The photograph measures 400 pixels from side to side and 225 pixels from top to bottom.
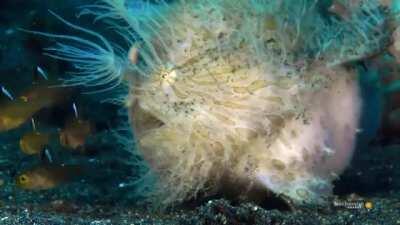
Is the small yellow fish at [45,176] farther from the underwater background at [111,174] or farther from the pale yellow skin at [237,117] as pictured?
the pale yellow skin at [237,117]

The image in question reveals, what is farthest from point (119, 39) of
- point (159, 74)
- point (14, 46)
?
point (159, 74)

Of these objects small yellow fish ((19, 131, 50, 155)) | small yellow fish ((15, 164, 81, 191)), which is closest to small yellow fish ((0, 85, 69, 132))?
small yellow fish ((19, 131, 50, 155))

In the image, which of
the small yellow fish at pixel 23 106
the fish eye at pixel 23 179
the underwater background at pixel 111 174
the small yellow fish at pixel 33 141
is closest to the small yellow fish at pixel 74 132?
the underwater background at pixel 111 174

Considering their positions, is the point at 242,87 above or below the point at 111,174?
above

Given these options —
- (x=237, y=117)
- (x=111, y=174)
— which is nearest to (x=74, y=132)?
(x=111, y=174)

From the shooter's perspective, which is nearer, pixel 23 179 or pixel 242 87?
pixel 242 87

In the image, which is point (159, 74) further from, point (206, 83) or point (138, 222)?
point (138, 222)

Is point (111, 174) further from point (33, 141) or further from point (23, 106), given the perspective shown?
point (23, 106)

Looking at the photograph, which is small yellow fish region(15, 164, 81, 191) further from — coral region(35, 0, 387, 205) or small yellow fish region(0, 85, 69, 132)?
coral region(35, 0, 387, 205)
